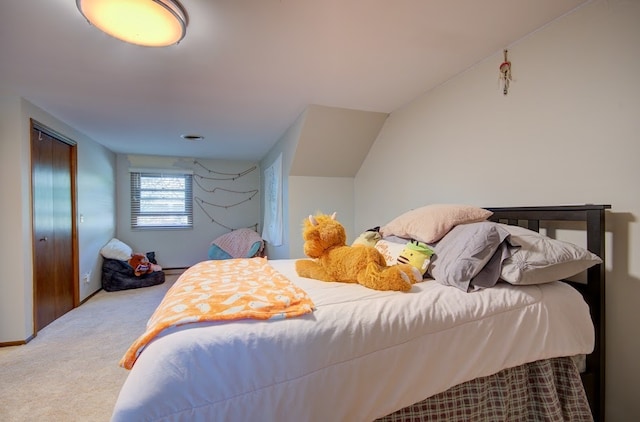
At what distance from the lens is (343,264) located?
1578 mm

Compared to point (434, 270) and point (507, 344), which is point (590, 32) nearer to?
point (434, 270)

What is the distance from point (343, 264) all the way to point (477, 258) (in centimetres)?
67

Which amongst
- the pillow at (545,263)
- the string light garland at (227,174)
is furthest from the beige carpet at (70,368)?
the string light garland at (227,174)

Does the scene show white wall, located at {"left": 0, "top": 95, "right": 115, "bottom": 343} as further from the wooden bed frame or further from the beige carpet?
the wooden bed frame

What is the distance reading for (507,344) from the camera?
1226 millimetres

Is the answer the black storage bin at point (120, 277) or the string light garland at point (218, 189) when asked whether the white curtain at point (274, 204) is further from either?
the black storage bin at point (120, 277)

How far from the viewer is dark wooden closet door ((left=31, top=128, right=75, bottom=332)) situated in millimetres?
2688

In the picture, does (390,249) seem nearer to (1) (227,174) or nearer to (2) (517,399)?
(2) (517,399)

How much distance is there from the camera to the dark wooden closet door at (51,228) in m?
2.69

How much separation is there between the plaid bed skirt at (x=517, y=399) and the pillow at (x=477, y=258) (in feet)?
1.33

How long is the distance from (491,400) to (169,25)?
2350mm

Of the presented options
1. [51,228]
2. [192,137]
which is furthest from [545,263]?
[51,228]

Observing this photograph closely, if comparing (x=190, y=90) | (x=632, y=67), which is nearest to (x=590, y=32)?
(x=632, y=67)

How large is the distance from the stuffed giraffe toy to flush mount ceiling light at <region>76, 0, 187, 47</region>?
1274 mm
